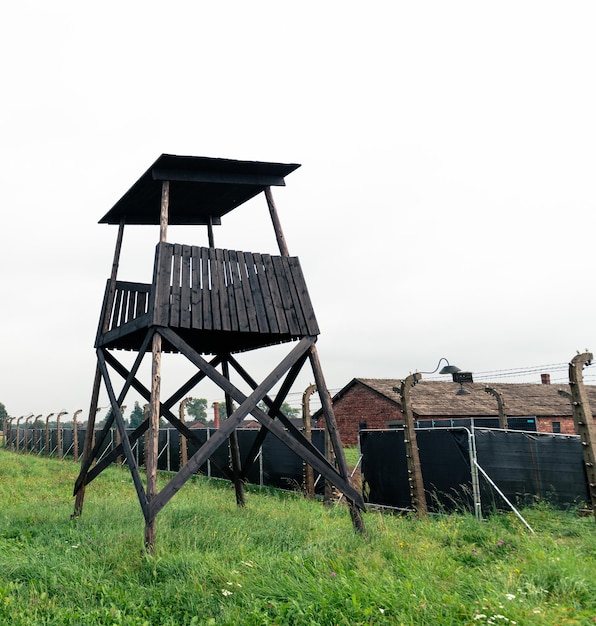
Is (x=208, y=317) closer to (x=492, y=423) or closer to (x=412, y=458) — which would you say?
(x=412, y=458)

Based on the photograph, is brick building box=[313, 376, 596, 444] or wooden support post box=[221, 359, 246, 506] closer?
wooden support post box=[221, 359, 246, 506]

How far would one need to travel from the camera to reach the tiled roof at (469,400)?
2994 centimetres

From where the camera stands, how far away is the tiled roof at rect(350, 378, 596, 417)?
98.2 ft

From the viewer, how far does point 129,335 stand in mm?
9258

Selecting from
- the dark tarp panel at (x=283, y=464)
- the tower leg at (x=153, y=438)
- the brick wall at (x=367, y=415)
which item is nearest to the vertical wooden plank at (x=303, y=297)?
the tower leg at (x=153, y=438)

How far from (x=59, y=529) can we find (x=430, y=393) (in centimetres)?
2617

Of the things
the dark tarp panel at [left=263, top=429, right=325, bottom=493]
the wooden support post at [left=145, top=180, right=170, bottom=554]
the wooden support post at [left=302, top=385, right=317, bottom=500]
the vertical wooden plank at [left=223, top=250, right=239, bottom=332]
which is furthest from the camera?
the dark tarp panel at [left=263, top=429, right=325, bottom=493]

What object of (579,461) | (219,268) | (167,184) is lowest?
(579,461)

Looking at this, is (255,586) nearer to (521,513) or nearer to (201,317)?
(201,317)

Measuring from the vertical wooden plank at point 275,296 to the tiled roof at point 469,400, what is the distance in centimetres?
2085

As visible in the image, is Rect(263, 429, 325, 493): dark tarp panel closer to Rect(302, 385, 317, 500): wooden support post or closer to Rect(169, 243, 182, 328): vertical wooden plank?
Rect(302, 385, 317, 500): wooden support post

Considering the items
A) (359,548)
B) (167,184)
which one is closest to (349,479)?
(359,548)

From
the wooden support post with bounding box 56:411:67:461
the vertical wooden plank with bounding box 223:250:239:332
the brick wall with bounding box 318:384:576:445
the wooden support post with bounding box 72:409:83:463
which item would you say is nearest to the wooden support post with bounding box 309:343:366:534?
the vertical wooden plank with bounding box 223:250:239:332

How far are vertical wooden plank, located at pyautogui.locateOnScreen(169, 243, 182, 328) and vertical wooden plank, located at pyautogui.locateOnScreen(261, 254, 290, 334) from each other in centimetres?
139
